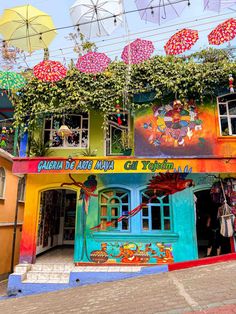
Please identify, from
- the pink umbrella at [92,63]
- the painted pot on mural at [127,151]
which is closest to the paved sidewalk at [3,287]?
the painted pot on mural at [127,151]

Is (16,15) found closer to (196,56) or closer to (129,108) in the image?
(129,108)

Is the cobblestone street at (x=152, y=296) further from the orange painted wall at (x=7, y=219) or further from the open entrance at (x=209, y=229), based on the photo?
the orange painted wall at (x=7, y=219)

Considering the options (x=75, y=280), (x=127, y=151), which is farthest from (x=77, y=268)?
(x=127, y=151)

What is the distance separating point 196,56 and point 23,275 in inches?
386

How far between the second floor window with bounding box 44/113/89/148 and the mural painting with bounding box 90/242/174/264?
13.0 ft

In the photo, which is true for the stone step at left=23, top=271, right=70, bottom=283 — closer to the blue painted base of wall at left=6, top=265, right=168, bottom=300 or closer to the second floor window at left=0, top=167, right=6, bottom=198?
the blue painted base of wall at left=6, top=265, right=168, bottom=300

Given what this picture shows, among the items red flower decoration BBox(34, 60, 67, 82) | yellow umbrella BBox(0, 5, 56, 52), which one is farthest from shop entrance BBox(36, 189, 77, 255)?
yellow umbrella BBox(0, 5, 56, 52)

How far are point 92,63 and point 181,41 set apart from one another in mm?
3361

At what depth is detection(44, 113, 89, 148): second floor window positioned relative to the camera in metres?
10.1

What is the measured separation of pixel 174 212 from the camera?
8.66 m

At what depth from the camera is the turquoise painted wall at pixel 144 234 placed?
8453mm

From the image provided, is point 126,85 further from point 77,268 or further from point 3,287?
point 3,287

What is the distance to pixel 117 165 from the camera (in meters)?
8.72

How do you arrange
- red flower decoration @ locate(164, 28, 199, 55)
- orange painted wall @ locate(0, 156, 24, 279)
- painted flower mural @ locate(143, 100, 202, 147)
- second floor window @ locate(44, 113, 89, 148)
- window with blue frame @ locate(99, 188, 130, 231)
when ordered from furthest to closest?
orange painted wall @ locate(0, 156, 24, 279) → second floor window @ locate(44, 113, 89, 148) → painted flower mural @ locate(143, 100, 202, 147) → red flower decoration @ locate(164, 28, 199, 55) → window with blue frame @ locate(99, 188, 130, 231)
